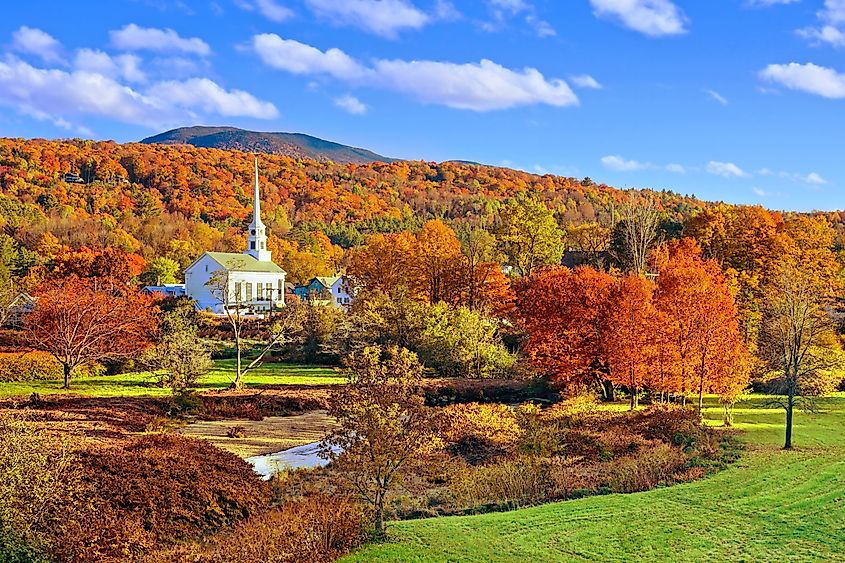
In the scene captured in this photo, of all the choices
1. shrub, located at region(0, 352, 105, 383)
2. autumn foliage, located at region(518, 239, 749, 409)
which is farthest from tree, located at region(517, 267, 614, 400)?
shrub, located at region(0, 352, 105, 383)

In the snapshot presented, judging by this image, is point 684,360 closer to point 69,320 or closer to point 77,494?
point 77,494

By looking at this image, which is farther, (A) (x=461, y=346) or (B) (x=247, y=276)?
(B) (x=247, y=276)

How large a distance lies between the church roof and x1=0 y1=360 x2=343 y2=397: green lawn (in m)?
24.8

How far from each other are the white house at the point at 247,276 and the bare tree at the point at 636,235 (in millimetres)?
34480

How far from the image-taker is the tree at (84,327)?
33.5 metres

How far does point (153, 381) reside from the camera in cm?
3669

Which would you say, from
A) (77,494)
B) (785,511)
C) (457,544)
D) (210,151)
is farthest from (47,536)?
(210,151)

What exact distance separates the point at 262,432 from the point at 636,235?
3261 centimetres

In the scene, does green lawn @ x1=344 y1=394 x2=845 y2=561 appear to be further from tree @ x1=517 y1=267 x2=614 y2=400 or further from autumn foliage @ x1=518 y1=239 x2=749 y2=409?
tree @ x1=517 y1=267 x2=614 y2=400

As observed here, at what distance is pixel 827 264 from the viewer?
4353 centimetres

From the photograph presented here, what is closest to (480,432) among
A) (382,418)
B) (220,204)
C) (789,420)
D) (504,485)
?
(504,485)

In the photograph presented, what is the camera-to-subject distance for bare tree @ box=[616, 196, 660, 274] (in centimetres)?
4534

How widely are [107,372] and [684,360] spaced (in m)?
31.4

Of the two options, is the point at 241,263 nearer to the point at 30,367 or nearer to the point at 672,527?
the point at 30,367
